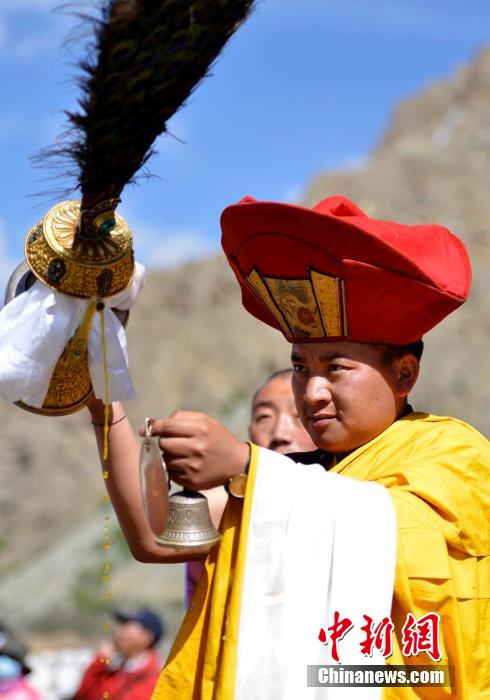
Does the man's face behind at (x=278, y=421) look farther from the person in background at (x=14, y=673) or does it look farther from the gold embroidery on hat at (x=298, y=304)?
the person in background at (x=14, y=673)

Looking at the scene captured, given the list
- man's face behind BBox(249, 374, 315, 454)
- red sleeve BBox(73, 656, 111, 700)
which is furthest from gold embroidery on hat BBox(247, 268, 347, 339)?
red sleeve BBox(73, 656, 111, 700)

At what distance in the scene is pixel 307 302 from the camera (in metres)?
2.54

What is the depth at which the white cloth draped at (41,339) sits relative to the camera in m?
2.38

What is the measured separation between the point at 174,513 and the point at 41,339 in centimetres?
55

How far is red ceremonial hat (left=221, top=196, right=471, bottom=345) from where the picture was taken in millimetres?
2385

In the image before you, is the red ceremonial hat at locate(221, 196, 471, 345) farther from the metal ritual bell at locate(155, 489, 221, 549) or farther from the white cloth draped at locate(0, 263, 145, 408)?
the metal ritual bell at locate(155, 489, 221, 549)

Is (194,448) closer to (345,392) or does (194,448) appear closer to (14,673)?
(345,392)

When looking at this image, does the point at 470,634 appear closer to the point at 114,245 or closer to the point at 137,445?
the point at 137,445

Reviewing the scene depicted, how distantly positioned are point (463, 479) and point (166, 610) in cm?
1270

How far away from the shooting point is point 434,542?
219 cm

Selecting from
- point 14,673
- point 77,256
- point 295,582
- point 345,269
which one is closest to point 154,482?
point 295,582

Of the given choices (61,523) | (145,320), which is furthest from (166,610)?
(145,320)

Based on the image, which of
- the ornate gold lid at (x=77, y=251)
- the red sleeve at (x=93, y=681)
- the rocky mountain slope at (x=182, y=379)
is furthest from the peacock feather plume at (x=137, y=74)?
the rocky mountain slope at (x=182, y=379)

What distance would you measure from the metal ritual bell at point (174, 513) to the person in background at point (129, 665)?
3.50 metres
